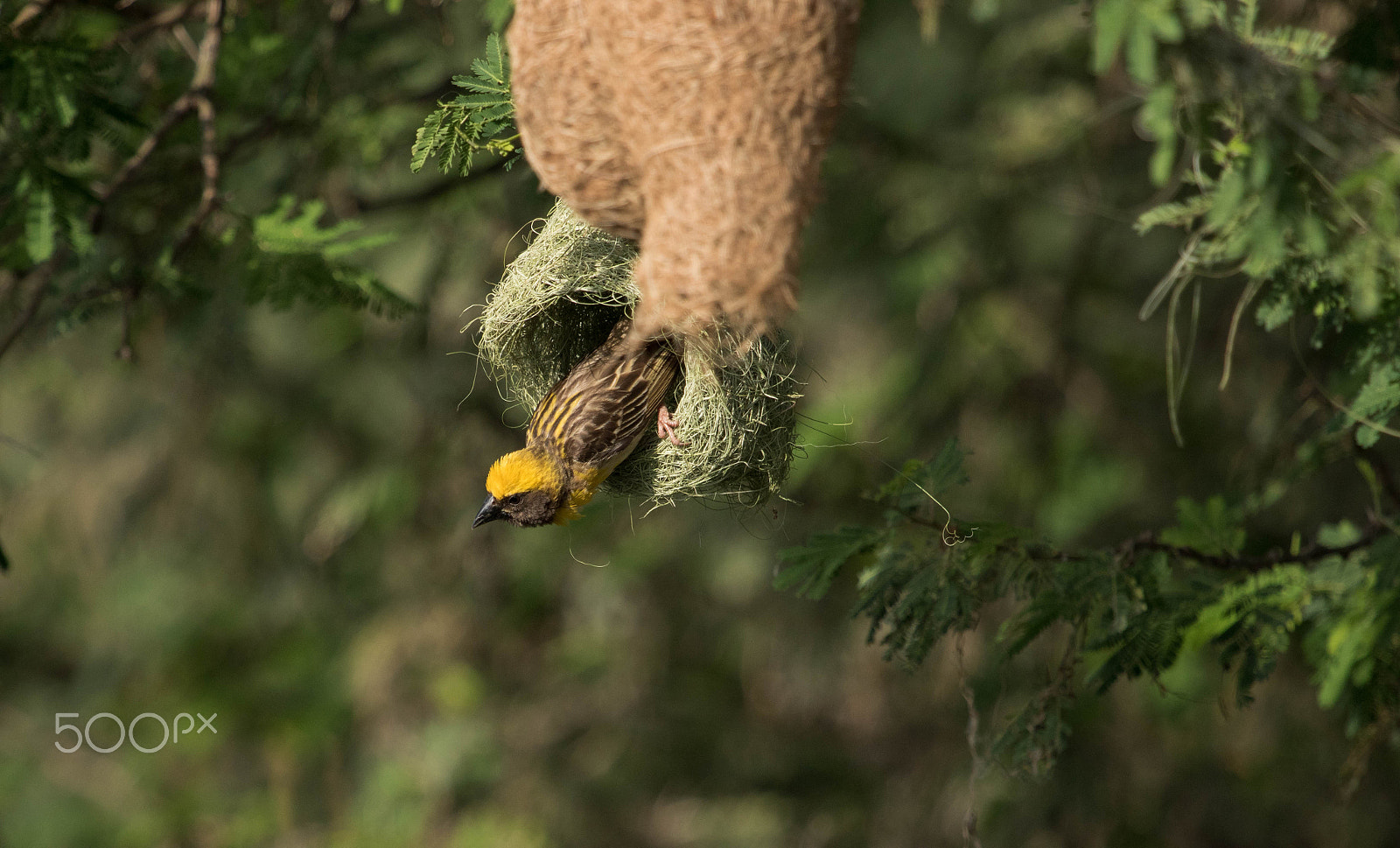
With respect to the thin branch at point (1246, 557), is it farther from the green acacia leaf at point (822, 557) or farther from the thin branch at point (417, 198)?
the thin branch at point (417, 198)

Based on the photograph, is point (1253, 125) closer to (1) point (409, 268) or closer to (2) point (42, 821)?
(1) point (409, 268)

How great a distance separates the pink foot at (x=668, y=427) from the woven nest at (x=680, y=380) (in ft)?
0.08

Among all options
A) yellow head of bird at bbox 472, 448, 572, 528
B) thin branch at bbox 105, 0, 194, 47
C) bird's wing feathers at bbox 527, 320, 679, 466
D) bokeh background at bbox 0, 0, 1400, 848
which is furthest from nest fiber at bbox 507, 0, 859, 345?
thin branch at bbox 105, 0, 194, 47

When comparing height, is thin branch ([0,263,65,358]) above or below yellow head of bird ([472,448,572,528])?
above

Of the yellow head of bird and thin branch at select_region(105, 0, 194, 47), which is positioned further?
thin branch at select_region(105, 0, 194, 47)

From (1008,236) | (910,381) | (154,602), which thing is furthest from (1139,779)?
(154,602)

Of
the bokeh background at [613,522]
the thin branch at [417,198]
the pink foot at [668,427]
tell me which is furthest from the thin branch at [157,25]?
the pink foot at [668,427]

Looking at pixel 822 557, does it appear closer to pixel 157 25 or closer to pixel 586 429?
pixel 586 429

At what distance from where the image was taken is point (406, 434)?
22.0 ft

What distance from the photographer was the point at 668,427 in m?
2.62

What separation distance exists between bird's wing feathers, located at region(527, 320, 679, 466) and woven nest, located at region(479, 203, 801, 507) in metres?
0.08

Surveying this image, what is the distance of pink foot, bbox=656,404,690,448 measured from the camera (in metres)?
2.57

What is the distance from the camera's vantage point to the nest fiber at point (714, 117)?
1943 mm

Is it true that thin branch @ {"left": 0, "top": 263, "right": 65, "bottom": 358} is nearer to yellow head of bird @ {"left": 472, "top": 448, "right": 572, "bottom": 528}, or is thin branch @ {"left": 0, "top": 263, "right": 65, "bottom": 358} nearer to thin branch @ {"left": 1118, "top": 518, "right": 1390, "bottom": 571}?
yellow head of bird @ {"left": 472, "top": 448, "right": 572, "bottom": 528}
